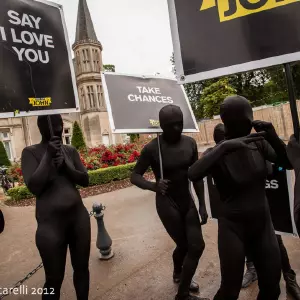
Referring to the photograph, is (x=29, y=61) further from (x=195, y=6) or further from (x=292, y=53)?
(x=292, y=53)

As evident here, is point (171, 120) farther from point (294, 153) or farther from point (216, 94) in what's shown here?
point (216, 94)

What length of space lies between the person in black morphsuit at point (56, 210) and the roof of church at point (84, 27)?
3857 centimetres

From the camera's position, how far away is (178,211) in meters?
2.76

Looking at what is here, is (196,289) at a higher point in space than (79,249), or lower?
lower

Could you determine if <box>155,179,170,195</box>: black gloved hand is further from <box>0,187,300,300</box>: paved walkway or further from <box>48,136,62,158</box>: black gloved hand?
<box>0,187,300,300</box>: paved walkway

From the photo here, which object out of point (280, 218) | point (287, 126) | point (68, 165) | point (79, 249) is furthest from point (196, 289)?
point (287, 126)

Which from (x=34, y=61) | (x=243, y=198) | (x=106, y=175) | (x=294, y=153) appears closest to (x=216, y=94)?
(x=106, y=175)

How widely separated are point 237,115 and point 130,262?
10.3ft

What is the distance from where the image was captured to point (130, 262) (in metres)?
4.18

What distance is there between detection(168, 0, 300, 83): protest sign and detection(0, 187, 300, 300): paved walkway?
2.35 metres

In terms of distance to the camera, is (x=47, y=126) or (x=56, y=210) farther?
(x=47, y=126)

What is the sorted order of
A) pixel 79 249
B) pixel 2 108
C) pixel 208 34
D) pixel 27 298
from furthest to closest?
pixel 27 298, pixel 79 249, pixel 2 108, pixel 208 34

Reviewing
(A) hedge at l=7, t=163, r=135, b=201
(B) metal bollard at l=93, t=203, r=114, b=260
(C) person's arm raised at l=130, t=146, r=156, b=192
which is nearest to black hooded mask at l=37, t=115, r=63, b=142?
(C) person's arm raised at l=130, t=146, r=156, b=192

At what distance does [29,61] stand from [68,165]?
906 millimetres
